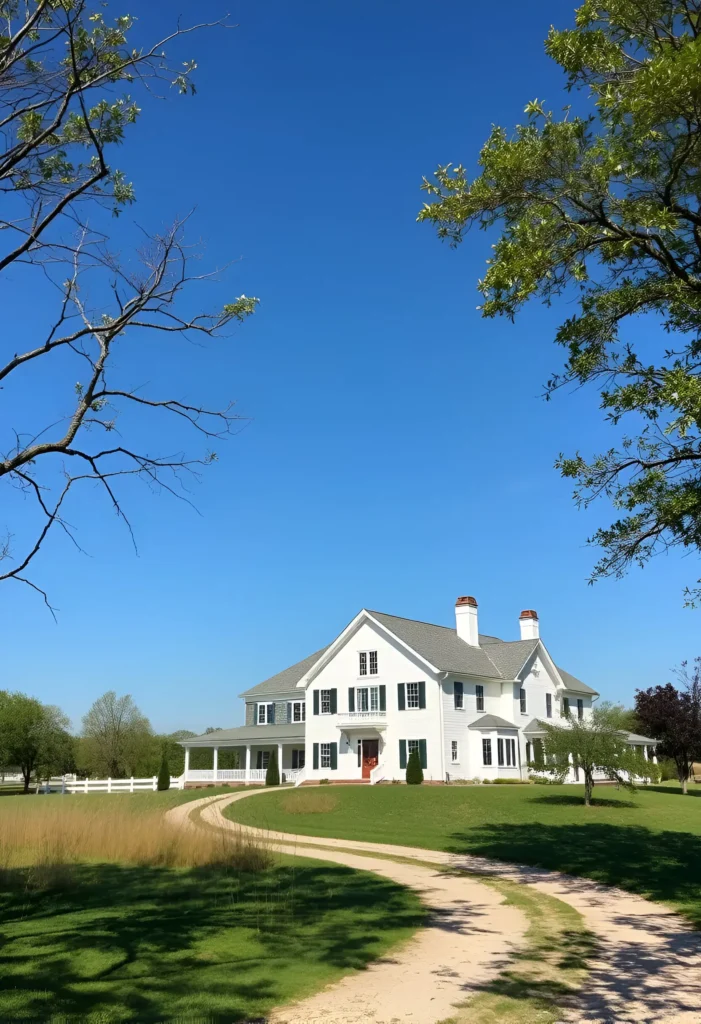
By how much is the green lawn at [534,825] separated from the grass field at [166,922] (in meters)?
4.12

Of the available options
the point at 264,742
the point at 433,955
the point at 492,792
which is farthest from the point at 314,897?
the point at 264,742

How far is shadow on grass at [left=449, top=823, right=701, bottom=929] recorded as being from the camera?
12.6 meters

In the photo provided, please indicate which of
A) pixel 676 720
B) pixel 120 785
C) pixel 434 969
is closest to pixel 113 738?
pixel 120 785

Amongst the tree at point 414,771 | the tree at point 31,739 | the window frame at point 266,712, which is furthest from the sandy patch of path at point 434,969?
the tree at point 31,739

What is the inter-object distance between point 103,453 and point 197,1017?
5.81 meters

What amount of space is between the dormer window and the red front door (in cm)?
332

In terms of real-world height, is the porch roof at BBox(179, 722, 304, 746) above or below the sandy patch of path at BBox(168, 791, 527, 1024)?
above

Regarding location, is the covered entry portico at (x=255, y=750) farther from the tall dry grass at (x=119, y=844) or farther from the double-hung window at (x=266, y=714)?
the tall dry grass at (x=119, y=844)

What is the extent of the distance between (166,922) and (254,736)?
37231 millimetres

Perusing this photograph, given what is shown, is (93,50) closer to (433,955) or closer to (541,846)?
(433,955)

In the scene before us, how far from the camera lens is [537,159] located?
10891 mm

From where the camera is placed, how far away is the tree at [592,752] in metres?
26.8

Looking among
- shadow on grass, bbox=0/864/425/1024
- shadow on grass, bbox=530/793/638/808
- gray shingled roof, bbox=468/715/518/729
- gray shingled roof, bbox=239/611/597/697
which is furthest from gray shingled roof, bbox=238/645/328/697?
shadow on grass, bbox=0/864/425/1024

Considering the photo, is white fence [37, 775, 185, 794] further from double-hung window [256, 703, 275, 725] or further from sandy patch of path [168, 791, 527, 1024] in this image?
sandy patch of path [168, 791, 527, 1024]
